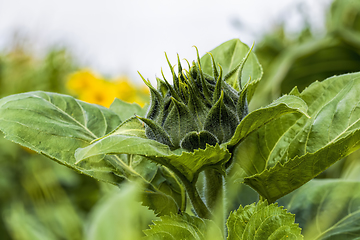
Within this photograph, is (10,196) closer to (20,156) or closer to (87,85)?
(20,156)

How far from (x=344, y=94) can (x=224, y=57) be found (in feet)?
0.46

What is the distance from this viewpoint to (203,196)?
33 cm

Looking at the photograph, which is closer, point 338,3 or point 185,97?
point 185,97

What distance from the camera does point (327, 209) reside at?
37 centimetres

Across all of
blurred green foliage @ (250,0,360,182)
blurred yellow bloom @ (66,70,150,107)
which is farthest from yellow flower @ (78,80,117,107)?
blurred green foliage @ (250,0,360,182)

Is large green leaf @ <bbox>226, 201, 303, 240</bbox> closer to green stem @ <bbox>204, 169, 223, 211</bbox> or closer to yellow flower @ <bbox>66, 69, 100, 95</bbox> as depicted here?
green stem @ <bbox>204, 169, 223, 211</bbox>

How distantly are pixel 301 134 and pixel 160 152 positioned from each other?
0.50 ft

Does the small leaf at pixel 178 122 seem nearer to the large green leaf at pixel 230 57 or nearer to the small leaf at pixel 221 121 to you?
the small leaf at pixel 221 121

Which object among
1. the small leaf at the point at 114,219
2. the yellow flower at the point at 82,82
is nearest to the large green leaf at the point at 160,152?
the small leaf at the point at 114,219

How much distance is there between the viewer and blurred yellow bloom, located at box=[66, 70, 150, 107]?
1.19 meters

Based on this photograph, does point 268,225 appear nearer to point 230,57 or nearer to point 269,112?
point 269,112

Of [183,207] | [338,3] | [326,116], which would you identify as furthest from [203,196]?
[338,3]

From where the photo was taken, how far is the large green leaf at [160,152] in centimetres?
22

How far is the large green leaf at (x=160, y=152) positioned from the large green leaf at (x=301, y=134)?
0.05m
